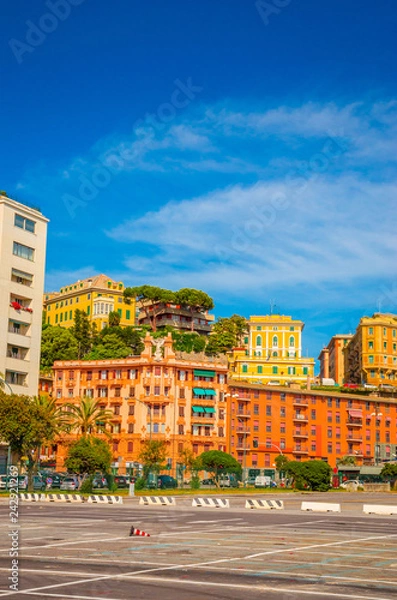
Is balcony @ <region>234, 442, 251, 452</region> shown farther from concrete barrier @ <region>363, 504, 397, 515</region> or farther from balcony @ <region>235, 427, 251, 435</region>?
concrete barrier @ <region>363, 504, 397, 515</region>

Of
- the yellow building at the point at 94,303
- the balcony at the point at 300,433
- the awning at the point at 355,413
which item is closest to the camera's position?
the balcony at the point at 300,433

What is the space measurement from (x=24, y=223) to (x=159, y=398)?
32.4m

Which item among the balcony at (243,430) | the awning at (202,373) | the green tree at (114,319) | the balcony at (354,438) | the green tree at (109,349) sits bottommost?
the balcony at (354,438)

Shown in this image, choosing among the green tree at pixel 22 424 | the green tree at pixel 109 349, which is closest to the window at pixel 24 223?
the green tree at pixel 22 424

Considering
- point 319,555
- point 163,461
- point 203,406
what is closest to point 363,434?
point 203,406

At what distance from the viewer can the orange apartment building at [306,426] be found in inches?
4313

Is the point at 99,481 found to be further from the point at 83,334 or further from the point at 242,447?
the point at 83,334

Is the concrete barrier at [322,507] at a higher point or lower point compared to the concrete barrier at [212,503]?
higher

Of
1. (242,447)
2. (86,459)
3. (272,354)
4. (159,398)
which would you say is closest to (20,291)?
(86,459)

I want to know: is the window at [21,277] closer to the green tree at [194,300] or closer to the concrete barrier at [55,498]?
the concrete barrier at [55,498]

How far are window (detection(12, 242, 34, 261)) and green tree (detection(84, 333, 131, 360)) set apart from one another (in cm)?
4717

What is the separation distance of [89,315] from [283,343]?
43.9m

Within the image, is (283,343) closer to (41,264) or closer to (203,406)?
(203,406)

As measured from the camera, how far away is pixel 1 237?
77.2 m
